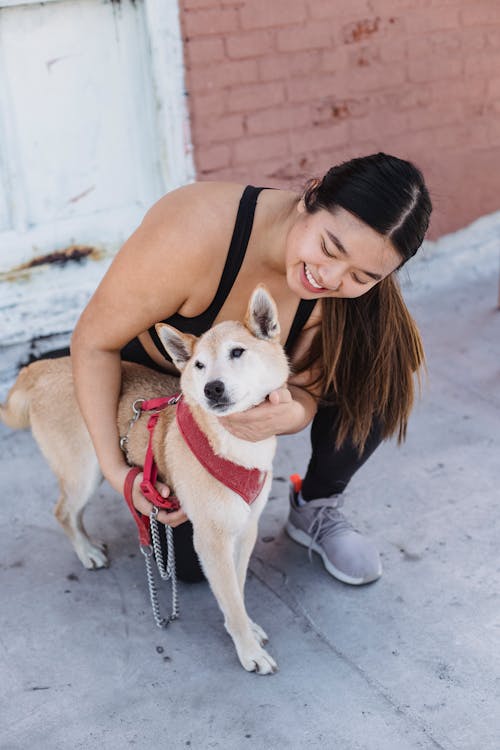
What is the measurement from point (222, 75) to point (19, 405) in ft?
6.13

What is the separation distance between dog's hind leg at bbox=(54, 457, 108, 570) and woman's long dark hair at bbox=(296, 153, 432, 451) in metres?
0.69

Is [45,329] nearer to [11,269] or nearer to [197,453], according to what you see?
[11,269]

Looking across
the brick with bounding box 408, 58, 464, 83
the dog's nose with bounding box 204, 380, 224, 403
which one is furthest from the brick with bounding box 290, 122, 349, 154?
the dog's nose with bounding box 204, 380, 224, 403

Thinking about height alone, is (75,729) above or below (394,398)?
below

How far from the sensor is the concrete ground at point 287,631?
1.91 meters

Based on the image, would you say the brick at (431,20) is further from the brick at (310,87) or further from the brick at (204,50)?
the brick at (204,50)

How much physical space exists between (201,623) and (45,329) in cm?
169

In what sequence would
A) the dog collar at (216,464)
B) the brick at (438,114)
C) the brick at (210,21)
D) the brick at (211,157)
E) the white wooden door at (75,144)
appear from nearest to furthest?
the dog collar at (216,464)
the white wooden door at (75,144)
the brick at (210,21)
the brick at (211,157)
the brick at (438,114)

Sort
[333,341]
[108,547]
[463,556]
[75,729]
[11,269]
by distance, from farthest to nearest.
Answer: [11,269] < [108,547] < [463,556] < [333,341] < [75,729]

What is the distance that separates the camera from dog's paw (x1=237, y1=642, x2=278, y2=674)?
80.7 inches

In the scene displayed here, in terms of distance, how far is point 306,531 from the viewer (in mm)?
2525

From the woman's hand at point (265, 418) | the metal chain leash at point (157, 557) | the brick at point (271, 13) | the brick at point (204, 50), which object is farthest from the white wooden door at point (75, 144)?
the woman's hand at point (265, 418)

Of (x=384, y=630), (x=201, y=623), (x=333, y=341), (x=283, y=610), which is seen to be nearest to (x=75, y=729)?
(x=201, y=623)

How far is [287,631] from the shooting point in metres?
2.21
